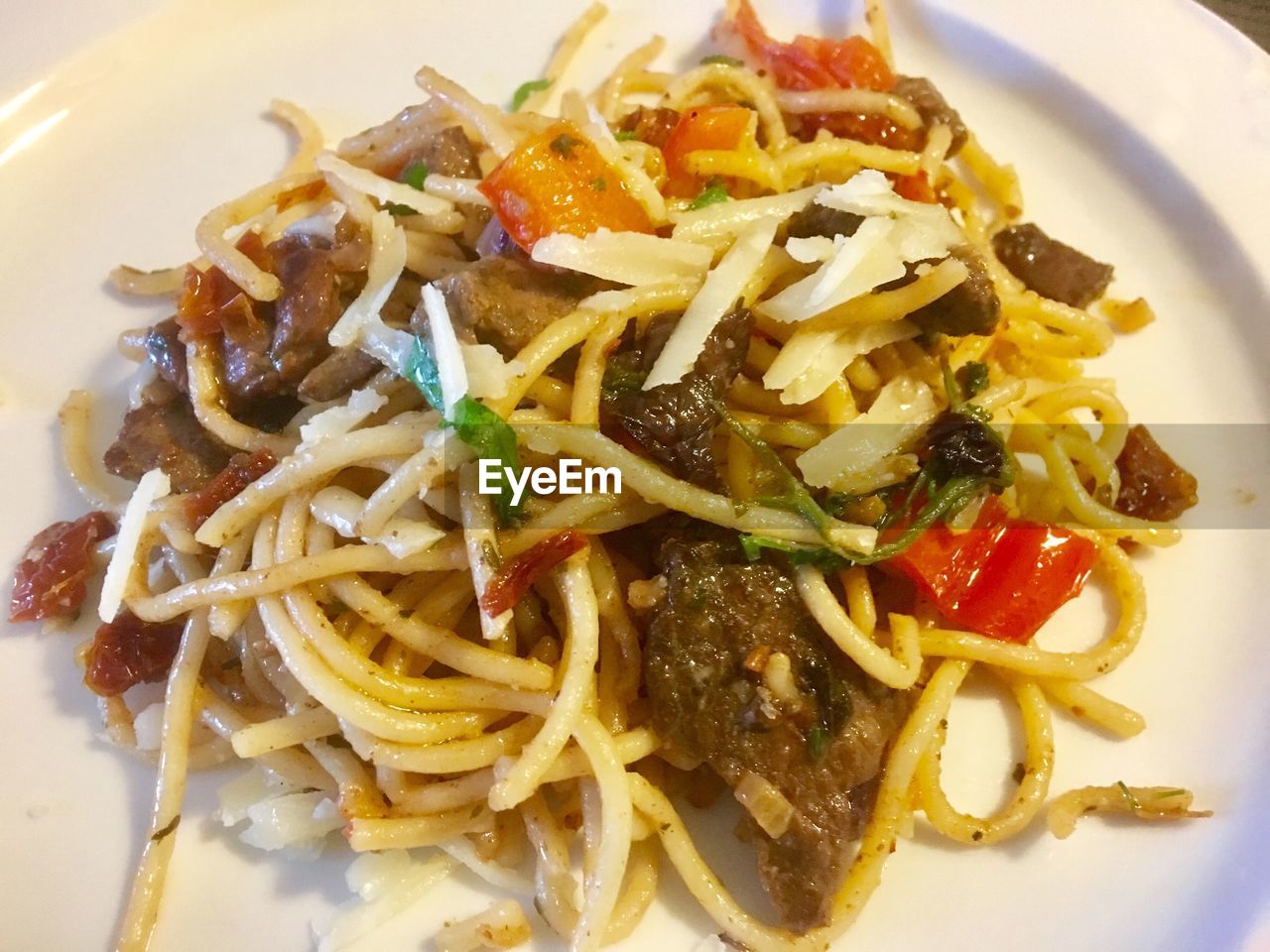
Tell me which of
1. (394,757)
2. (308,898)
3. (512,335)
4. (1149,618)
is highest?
(1149,618)

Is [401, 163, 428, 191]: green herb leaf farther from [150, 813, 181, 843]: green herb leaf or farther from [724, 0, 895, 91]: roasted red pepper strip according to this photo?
[150, 813, 181, 843]: green herb leaf

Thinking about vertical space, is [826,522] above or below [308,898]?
above

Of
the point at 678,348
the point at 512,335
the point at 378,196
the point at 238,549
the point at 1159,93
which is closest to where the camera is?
the point at 678,348

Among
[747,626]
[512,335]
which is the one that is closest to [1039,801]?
[747,626]

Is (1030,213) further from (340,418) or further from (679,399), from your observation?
(340,418)

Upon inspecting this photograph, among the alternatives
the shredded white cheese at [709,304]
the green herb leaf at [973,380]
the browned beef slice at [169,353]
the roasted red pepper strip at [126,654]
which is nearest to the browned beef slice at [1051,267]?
the green herb leaf at [973,380]

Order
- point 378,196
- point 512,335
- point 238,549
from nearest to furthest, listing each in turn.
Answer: point 512,335 → point 238,549 → point 378,196

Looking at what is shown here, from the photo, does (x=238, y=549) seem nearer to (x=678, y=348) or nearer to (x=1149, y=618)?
(x=678, y=348)

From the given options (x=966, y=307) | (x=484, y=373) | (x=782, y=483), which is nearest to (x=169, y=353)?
(x=484, y=373)
